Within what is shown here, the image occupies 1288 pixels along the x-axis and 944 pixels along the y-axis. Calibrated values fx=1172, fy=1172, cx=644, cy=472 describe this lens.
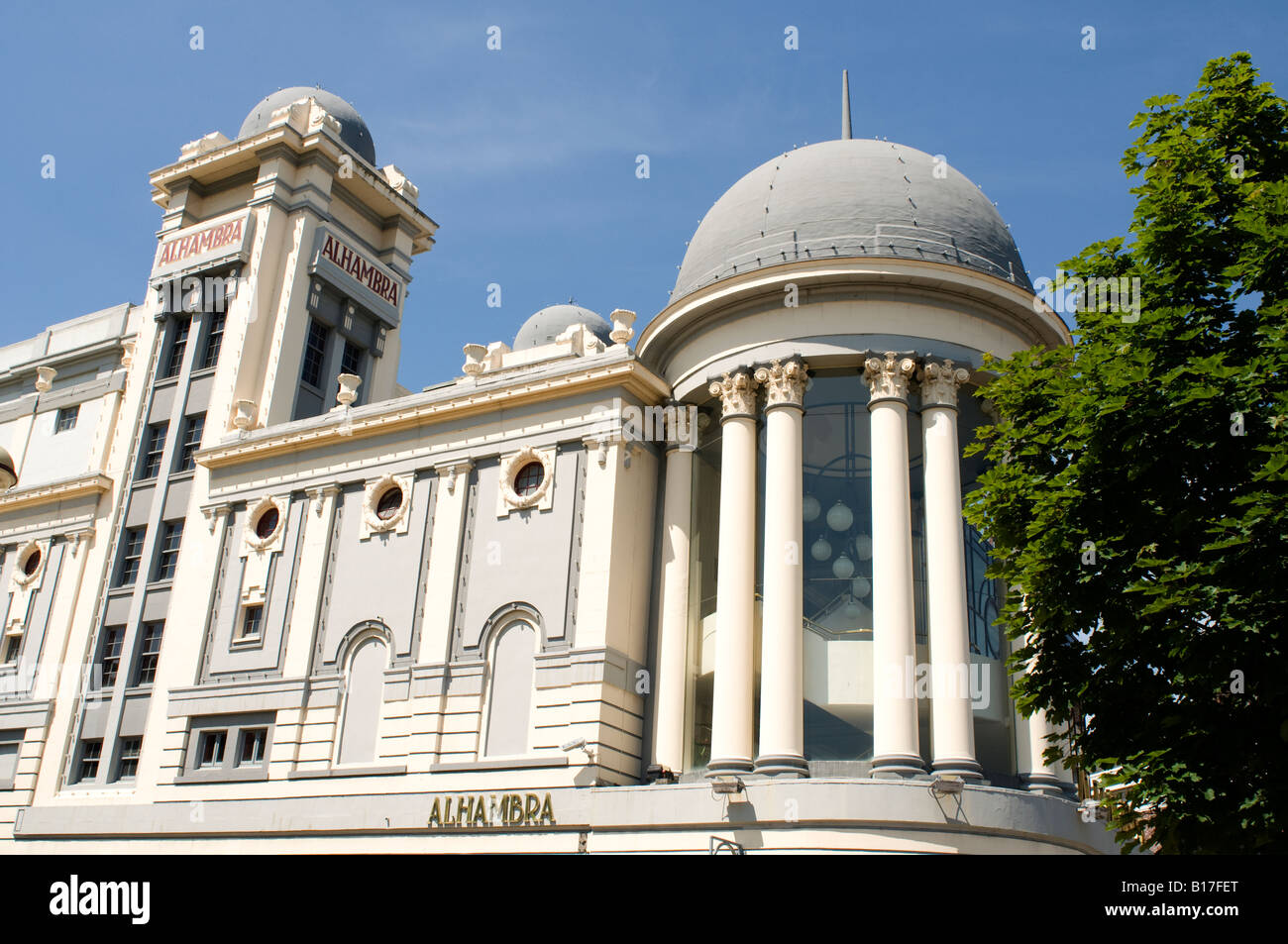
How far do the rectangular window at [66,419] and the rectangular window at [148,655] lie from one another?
53.1ft

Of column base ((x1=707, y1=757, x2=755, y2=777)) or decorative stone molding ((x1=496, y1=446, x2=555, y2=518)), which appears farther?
decorative stone molding ((x1=496, y1=446, x2=555, y2=518))

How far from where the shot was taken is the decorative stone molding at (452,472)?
35312 mm

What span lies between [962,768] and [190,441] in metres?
30.6

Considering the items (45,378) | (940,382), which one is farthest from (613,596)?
(45,378)

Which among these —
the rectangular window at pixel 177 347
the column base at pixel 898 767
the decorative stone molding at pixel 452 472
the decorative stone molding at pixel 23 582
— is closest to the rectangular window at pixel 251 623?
the decorative stone molding at pixel 452 472

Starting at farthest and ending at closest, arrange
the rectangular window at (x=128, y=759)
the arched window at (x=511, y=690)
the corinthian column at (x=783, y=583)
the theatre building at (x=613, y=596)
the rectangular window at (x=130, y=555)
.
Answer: the rectangular window at (x=130, y=555)
the rectangular window at (x=128, y=759)
the arched window at (x=511, y=690)
the theatre building at (x=613, y=596)
the corinthian column at (x=783, y=583)

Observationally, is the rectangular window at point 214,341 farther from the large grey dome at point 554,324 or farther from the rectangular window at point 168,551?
the large grey dome at point 554,324

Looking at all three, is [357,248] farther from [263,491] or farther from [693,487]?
[693,487]

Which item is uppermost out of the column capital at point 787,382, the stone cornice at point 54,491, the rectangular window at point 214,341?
the rectangular window at point 214,341

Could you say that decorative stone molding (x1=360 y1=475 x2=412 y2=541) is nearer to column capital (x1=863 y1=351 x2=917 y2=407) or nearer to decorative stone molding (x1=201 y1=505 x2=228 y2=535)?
decorative stone molding (x1=201 y1=505 x2=228 y2=535)

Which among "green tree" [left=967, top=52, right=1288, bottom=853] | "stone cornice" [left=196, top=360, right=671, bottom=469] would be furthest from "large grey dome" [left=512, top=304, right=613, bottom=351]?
"green tree" [left=967, top=52, right=1288, bottom=853]

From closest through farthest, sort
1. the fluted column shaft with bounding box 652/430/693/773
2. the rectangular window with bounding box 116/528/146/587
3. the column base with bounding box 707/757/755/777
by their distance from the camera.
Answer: the column base with bounding box 707/757/755/777
the fluted column shaft with bounding box 652/430/693/773
the rectangular window with bounding box 116/528/146/587

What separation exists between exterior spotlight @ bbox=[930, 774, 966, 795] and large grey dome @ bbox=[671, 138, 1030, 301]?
45.1ft

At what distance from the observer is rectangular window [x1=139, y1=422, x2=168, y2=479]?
146ft
